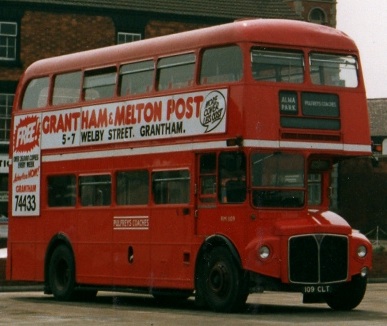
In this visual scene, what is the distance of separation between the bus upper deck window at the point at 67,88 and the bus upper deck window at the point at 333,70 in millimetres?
5256

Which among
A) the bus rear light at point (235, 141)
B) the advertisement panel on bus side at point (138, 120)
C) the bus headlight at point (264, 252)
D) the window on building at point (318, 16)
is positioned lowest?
the bus headlight at point (264, 252)

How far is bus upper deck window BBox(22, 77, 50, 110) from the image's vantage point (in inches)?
1005

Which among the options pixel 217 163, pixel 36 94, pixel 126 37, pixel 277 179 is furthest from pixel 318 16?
pixel 277 179

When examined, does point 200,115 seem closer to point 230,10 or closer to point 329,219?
point 329,219

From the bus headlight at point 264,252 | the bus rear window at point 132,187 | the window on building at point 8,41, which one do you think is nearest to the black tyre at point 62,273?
the bus rear window at point 132,187

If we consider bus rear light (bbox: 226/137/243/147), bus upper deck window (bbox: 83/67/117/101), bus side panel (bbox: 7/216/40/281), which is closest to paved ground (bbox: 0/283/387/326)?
bus side panel (bbox: 7/216/40/281)

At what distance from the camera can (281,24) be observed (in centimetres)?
2097

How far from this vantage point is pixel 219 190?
20.7 metres

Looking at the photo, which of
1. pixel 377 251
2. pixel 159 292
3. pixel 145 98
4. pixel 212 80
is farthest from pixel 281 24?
pixel 377 251

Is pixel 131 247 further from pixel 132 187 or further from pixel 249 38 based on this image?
pixel 249 38

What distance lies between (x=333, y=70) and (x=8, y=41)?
27576 mm

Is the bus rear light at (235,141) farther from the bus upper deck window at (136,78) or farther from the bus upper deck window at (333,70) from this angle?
the bus upper deck window at (136,78)

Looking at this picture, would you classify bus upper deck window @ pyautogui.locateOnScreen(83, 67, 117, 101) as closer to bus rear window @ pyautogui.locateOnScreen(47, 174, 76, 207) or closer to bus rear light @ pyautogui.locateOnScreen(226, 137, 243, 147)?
bus rear window @ pyautogui.locateOnScreen(47, 174, 76, 207)

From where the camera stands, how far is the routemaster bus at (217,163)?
66.4 ft
